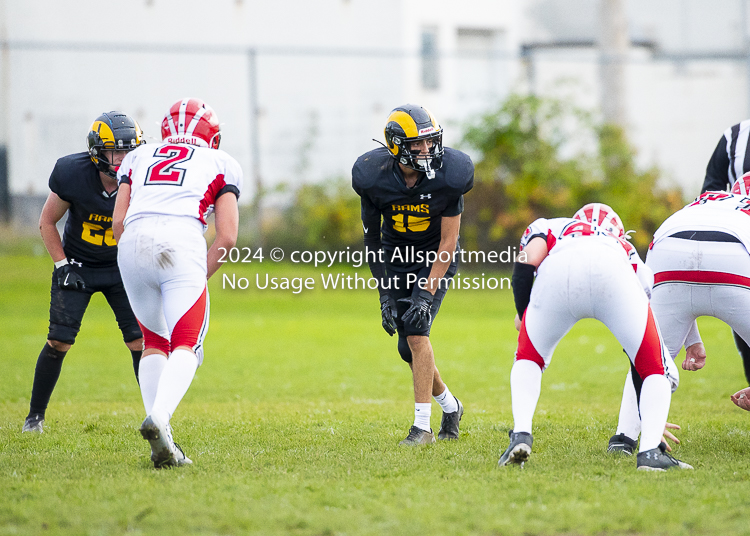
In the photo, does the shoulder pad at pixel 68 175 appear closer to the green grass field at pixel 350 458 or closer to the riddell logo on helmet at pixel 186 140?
the riddell logo on helmet at pixel 186 140

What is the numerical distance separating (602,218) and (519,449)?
1.38 meters

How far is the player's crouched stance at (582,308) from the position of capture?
393 cm

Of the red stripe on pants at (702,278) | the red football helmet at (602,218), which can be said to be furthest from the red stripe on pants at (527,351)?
the red stripe on pants at (702,278)

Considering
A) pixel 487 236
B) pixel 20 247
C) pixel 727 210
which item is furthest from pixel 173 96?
pixel 727 210

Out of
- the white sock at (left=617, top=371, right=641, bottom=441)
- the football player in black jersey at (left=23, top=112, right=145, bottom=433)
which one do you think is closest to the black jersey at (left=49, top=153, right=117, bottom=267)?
the football player in black jersey at (left=23, top=112, right=145, bottom=433)

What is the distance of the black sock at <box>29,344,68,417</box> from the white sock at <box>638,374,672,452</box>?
418cm

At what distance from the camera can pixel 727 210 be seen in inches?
185

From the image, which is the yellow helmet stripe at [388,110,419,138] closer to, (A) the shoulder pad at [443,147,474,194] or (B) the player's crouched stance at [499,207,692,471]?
(A) the shoulder pad at [443,147,474,194]

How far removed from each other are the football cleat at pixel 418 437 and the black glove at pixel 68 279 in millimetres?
2700

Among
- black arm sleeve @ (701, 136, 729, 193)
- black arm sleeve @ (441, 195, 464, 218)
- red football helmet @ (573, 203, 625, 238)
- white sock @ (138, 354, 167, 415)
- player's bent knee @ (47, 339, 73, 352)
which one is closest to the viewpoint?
red football helmet @ (573, 203, 625, 238)

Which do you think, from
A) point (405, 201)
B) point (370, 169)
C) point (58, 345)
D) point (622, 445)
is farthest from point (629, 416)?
point (58, 345)

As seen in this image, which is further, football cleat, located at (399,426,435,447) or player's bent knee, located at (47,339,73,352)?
player's bent knee, located at (47,339,73,352)

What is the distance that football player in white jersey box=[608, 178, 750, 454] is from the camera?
445 cm

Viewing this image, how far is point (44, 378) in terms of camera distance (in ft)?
19.0
